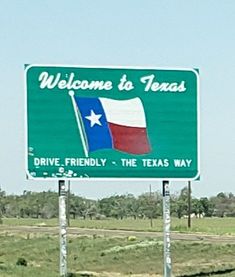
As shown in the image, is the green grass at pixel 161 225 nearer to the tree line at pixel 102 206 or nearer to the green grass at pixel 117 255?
the green grass at pixel 117 255

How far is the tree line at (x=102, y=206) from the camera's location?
149 m

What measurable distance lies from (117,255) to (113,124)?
92.3 ft

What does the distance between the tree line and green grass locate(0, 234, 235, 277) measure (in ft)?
276

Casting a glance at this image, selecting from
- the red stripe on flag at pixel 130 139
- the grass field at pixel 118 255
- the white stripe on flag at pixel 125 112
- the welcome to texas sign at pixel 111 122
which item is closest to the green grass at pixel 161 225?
the grass field at pixel 118 255

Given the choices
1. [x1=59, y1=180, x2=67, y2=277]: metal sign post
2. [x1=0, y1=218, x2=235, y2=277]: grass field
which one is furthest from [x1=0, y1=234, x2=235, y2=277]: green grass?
[x1=59, y1=180, x2=67, y2=277]: metal sign post

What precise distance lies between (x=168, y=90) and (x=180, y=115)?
2.13ft

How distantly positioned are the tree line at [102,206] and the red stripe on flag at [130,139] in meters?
122

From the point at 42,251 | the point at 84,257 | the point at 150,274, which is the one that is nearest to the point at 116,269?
the point at 150,274

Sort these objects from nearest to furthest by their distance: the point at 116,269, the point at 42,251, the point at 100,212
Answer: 1. the point at 116,269
2. the point at 42,251
3. the point at 100,212

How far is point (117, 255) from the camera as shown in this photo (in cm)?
4862

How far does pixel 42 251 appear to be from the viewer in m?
57.4

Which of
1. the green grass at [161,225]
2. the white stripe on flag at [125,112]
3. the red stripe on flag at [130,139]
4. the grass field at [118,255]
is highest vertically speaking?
the white stripe on flag at [125,112]

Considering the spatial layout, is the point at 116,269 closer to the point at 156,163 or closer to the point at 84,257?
the point at 84,257

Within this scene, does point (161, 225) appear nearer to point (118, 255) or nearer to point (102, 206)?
point (102, 206)
